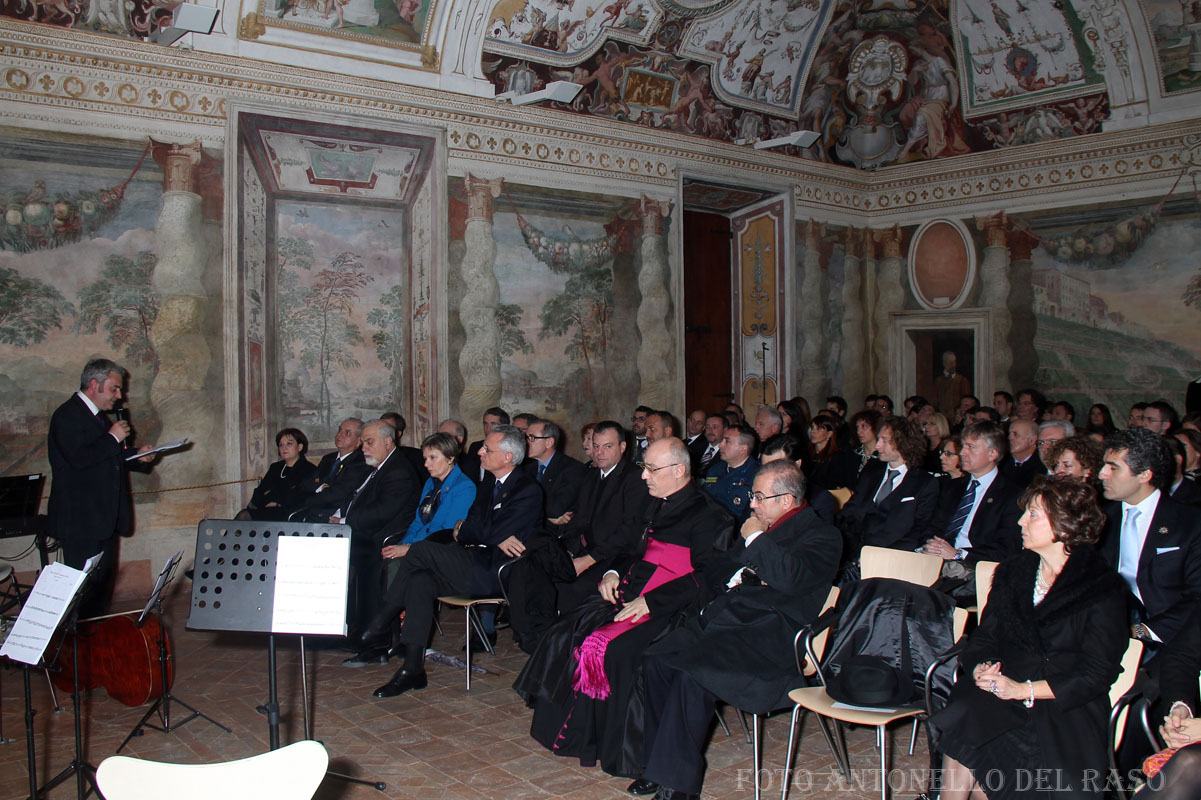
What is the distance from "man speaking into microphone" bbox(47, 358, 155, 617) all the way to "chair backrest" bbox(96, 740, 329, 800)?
5.13 metres

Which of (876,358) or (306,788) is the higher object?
(876,358)

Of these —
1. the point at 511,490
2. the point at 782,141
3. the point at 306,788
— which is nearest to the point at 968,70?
the point at 782,141

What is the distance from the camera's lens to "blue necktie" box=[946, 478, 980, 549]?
643 cm

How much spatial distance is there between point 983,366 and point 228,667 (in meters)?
11.5

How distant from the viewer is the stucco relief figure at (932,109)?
14414 mm

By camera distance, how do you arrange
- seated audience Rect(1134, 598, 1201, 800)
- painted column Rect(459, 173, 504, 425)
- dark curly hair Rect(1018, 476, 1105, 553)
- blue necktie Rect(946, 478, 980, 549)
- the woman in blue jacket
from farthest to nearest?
painted column Rect(459, 173, 504, 425), the woman in blue jacket, blue necktie Rect(946, 478, 980, 549), dark curly hair Rect(1018, 476, 1105, 553), seated audience Rect(1134, 598, 1201, 800)

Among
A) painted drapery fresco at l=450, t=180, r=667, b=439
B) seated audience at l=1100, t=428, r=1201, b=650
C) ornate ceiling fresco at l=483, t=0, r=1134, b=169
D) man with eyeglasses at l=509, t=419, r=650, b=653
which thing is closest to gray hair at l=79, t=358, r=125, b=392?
man with eyeglasses at l=509, t=419, r=650, b=653

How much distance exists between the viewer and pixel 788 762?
4.54 m

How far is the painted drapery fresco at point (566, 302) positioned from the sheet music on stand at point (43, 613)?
742cm

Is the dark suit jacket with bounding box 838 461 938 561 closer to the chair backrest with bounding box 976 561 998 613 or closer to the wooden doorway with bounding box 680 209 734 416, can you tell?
the chair backrest with bounding box 976 561 998 613

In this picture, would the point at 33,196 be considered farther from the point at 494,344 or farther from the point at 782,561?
the point at 782,561

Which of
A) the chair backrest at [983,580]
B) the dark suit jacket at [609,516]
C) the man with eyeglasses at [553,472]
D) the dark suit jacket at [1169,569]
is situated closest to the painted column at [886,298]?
the man with eyeglasses at [553,472]

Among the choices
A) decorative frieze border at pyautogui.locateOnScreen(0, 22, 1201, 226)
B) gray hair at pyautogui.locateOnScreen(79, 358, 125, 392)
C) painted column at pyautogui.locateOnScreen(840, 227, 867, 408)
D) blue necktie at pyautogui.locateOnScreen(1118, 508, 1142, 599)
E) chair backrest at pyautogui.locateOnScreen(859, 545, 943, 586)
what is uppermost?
decorative frieze border at pyautogui.locateOnScreen(0, 22, 1201, 226)

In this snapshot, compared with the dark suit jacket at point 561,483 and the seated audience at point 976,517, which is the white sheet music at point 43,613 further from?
the seated audience at point 976,517
